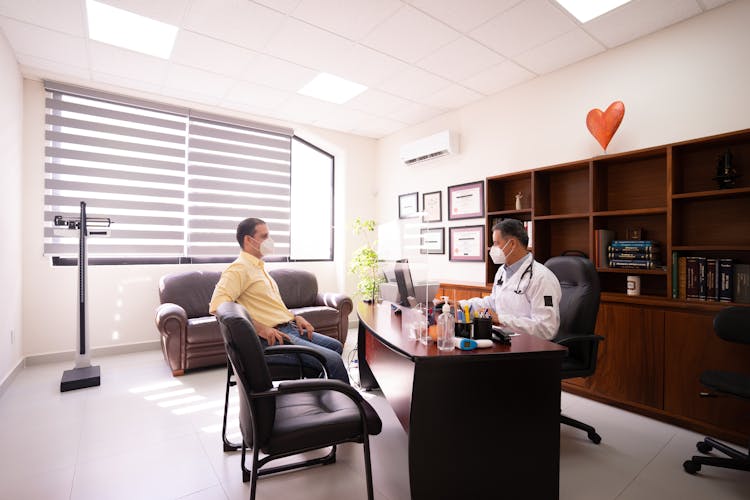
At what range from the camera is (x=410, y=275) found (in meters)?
2.27

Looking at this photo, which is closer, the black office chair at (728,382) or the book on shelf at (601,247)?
the black office chair at (728,382)

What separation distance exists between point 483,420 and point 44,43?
175 inches

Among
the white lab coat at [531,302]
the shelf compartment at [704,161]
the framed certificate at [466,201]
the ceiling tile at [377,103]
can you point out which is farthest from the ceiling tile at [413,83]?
the white lab coat at [531,302]

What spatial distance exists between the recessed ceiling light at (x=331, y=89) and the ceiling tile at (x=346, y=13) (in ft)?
2.85

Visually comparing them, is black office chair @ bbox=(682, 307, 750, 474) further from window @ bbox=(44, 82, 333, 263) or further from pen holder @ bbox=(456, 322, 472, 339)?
window @ bbox=(44, 82, 333, 263)

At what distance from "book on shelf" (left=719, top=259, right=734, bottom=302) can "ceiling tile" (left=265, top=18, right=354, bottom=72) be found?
3.19 m

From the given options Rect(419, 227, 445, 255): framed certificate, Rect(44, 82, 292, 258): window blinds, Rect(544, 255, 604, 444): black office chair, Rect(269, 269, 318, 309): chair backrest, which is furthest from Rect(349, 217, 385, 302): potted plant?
Rect(544, 255, 604, 444): black office chair

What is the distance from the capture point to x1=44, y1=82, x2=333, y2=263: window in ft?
12.7

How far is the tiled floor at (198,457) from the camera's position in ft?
5.93

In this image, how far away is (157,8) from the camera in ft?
8.89

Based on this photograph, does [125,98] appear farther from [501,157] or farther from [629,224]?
[629,224]

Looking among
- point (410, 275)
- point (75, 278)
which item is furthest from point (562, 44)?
point (75, 278)

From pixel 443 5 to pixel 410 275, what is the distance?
200 centimetres

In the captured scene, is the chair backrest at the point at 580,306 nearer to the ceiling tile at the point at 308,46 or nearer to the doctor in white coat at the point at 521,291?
the doctor in white coat at the point at 521,291
